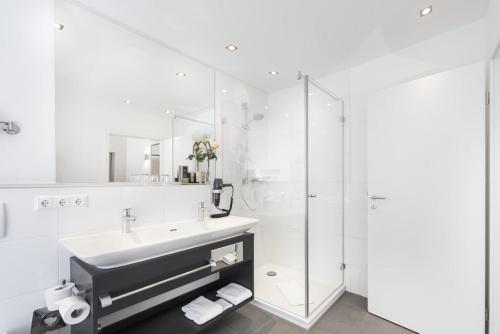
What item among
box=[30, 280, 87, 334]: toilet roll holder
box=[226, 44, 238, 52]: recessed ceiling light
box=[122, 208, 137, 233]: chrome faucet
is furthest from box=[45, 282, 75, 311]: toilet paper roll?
box=[226, 44, 238, 52]: recessed ceiling light

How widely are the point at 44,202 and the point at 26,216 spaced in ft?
0.34

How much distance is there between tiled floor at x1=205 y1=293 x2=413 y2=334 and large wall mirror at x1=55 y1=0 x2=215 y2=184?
1.30m

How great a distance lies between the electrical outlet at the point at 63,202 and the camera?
4.63 ft

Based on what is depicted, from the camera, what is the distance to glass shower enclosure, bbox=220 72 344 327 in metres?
2.16

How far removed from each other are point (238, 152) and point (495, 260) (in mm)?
2219

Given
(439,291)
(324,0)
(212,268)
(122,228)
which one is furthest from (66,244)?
(439,291)

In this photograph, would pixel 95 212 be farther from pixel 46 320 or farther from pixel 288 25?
pixel 288 25

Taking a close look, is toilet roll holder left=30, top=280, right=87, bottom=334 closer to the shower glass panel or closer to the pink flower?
the pink flower

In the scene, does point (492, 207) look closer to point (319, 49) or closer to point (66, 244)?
point (319, 49)

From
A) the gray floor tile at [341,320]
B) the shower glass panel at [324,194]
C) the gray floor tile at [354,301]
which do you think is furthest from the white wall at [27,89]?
the gray floor tile at [354,301]

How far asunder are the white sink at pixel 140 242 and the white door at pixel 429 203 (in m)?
1.27

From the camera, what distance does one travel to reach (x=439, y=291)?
1.81 metres

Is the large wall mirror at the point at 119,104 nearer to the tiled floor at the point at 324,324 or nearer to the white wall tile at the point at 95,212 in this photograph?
the white wall tile at the point at 95,212

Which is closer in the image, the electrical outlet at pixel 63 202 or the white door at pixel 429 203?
the electrical outlet at pixel 63 202
